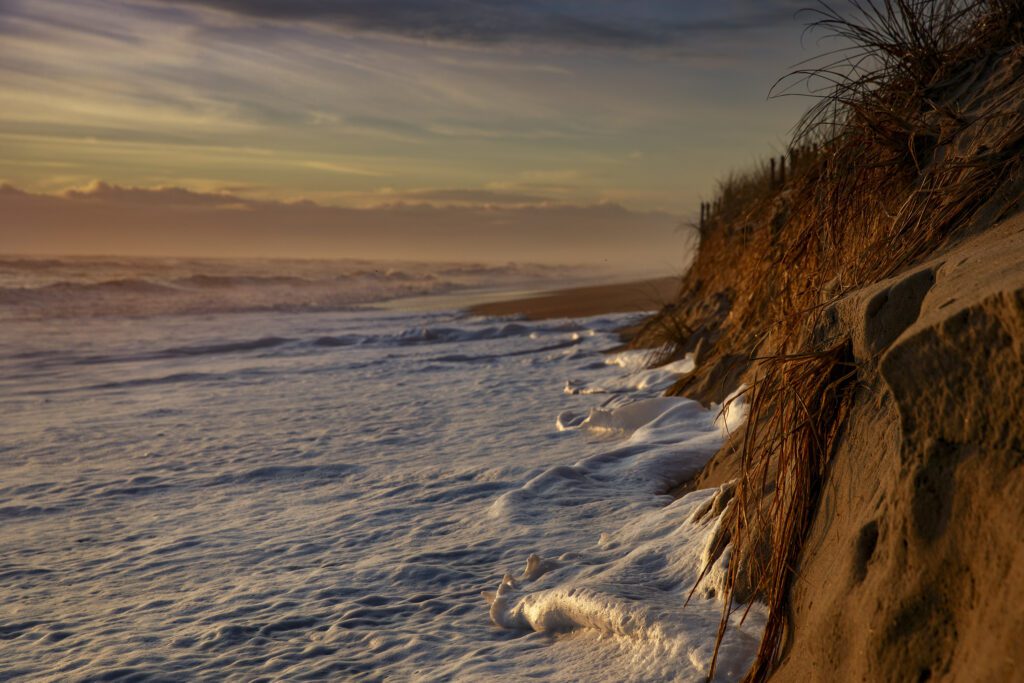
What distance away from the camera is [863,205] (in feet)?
11.1

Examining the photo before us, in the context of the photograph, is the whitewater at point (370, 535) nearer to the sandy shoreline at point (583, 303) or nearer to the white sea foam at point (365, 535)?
the white sea foam at point (365, 535)

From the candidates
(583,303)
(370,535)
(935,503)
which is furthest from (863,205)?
(583,303)

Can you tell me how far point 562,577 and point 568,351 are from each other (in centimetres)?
781

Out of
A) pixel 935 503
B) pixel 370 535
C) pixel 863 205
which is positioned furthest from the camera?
pixel 370 535

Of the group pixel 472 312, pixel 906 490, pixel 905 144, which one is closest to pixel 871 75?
pixel 905 144

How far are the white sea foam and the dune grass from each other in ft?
1.13

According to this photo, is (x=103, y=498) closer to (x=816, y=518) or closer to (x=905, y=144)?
(x=816, y=518)

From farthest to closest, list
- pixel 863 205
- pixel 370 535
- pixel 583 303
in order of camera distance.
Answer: pixel 583 303 < pixel 370 535 < pixel 863 205

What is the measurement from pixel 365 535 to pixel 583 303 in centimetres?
1812

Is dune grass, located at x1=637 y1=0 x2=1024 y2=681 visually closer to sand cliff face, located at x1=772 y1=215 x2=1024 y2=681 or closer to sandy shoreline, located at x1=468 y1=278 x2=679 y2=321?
sand cliff face, located at x1=772 y1=215 x2=1024 y2=681

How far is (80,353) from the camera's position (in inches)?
524

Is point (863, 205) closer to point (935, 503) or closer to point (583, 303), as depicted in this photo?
point (935, 503)

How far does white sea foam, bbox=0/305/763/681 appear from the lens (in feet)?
9.72

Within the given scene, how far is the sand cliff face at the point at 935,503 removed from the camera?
1.66 meters
